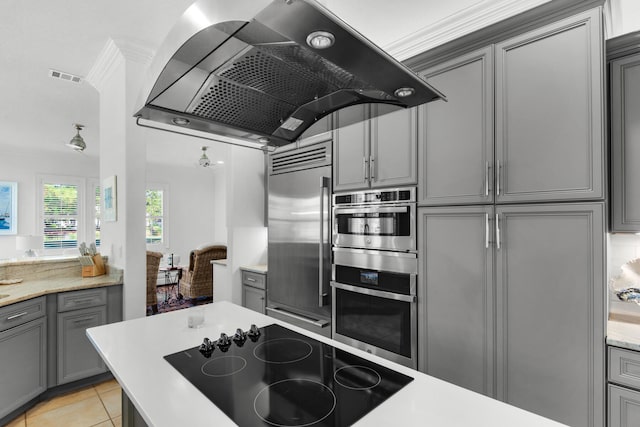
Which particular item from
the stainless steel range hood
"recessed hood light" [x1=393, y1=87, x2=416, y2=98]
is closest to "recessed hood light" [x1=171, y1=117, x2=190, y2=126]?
the stainless steel range hood

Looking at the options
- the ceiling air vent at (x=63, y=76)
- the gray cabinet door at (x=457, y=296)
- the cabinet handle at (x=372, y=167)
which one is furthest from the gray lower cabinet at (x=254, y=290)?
the ceiling air vent at (x=63, y=76)

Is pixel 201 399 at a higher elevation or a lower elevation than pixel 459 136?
lower

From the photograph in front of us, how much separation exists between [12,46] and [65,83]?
72cm

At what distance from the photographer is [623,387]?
1.43m

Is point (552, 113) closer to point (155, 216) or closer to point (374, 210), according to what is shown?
point (374, 210)

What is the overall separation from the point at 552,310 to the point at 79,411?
315 centimetres

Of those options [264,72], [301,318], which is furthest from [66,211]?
[264,72]

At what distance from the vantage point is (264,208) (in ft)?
12.4

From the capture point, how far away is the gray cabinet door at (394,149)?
6.93 ft

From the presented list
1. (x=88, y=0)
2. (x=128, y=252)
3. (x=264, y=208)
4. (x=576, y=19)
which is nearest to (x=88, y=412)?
(x=128, y=252)

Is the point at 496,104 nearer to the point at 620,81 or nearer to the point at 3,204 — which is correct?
the point at 620,81

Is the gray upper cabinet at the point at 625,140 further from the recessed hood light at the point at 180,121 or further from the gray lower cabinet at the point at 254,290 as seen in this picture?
the gray lower cabinet at the point at 254,290

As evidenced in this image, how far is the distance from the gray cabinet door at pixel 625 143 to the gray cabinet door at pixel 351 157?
132 cm

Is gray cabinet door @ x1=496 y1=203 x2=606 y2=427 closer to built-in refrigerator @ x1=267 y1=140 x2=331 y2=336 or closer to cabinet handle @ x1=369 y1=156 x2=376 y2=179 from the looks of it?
cabinet handle @ x1=369 y1=156 x2=376 y2=179
